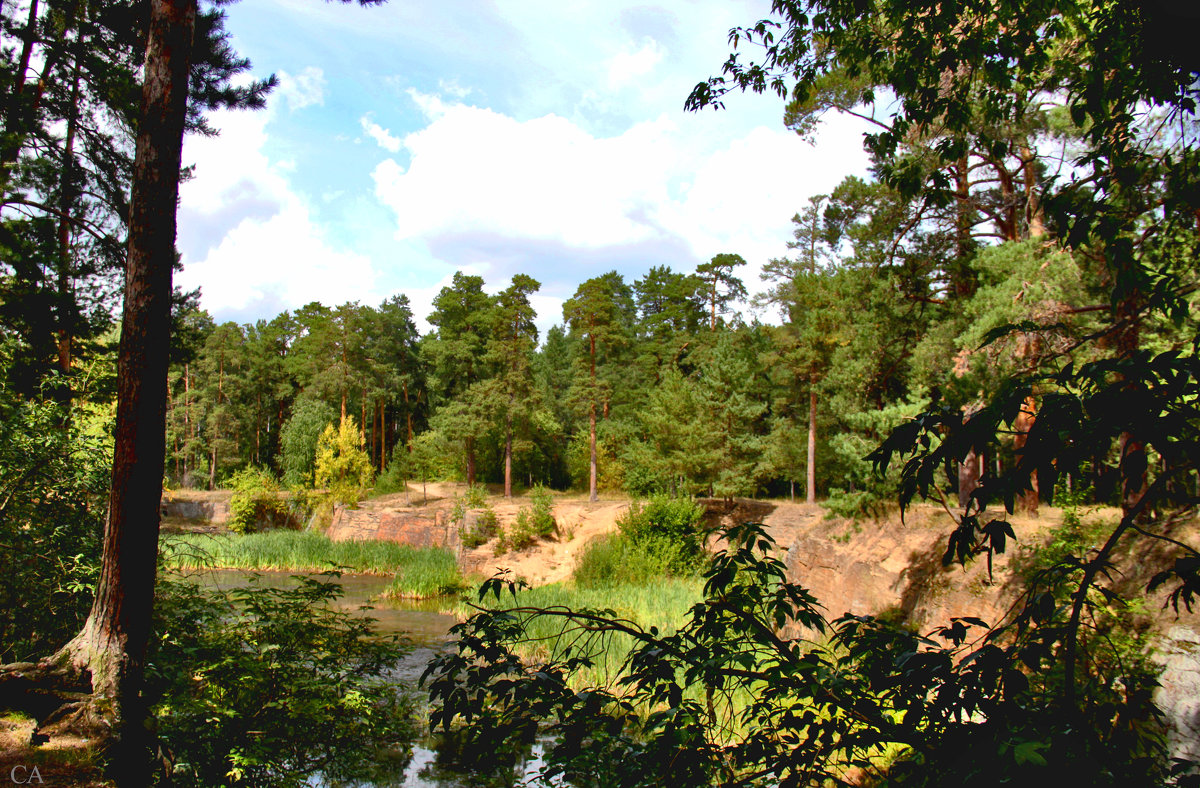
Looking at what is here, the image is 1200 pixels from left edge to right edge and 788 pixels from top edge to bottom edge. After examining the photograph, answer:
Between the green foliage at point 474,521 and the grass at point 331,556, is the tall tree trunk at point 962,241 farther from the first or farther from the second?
the green foliage at point 474,521

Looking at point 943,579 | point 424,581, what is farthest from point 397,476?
point 943,579

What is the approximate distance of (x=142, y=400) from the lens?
4242mm


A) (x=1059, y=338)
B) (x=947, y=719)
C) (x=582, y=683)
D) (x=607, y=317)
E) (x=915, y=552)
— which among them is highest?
(x=607, y=317)

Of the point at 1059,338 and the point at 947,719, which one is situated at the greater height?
the point at 1059,338

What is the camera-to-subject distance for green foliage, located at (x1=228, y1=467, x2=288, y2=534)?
29.0 metres

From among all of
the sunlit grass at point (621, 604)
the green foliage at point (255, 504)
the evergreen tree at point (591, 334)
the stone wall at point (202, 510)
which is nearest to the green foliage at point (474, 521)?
the evergreen tree at point (591, 334)

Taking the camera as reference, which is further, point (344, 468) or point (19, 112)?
point (344, 468)

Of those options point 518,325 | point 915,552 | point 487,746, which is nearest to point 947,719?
point 487,746

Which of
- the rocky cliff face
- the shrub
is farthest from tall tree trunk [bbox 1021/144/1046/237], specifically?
the shrub

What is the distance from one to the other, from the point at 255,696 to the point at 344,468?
25.1 meters

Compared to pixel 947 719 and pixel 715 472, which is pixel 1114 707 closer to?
pixel 947 719

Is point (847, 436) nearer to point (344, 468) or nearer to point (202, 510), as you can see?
point (344, 468)

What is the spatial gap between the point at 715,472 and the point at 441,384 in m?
19.0

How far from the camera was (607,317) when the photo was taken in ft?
94.2
